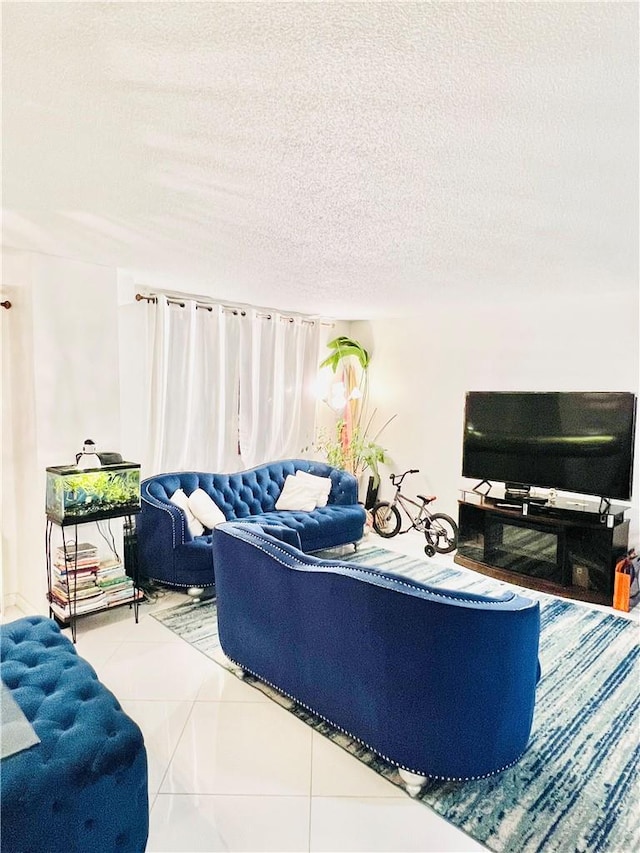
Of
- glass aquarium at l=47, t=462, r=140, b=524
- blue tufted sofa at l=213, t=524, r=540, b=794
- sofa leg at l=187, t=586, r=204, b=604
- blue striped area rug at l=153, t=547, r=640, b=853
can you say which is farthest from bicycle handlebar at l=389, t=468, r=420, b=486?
blue tufted sofa at l=213, t=524, r=540, b=794

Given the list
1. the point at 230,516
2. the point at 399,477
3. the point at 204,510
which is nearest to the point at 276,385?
the point at 230,516

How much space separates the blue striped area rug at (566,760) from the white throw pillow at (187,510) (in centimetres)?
68

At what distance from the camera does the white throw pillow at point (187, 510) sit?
3.89 metres

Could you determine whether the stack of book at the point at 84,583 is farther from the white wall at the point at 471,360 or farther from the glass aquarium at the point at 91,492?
the white wall at the point at 471,360

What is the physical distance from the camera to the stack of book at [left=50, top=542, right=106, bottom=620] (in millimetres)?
3156

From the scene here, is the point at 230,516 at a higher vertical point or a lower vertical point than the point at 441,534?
higher

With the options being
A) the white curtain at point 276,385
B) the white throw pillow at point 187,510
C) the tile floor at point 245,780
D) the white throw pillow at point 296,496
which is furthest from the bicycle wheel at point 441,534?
the tile floor at point 245,780

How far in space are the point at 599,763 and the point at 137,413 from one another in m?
3.87

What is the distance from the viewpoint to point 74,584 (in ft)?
10.4

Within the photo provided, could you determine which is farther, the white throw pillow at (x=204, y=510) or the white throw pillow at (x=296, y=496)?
the white throw pillow at (x=296, y=496)

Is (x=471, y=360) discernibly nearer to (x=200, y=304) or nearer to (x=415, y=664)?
(x=200, y=304)

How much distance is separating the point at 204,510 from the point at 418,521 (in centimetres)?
231

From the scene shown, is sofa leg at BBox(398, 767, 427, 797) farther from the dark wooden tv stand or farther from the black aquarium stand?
the dark wooden tv stand

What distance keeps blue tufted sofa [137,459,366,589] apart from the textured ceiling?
188 centimetres
